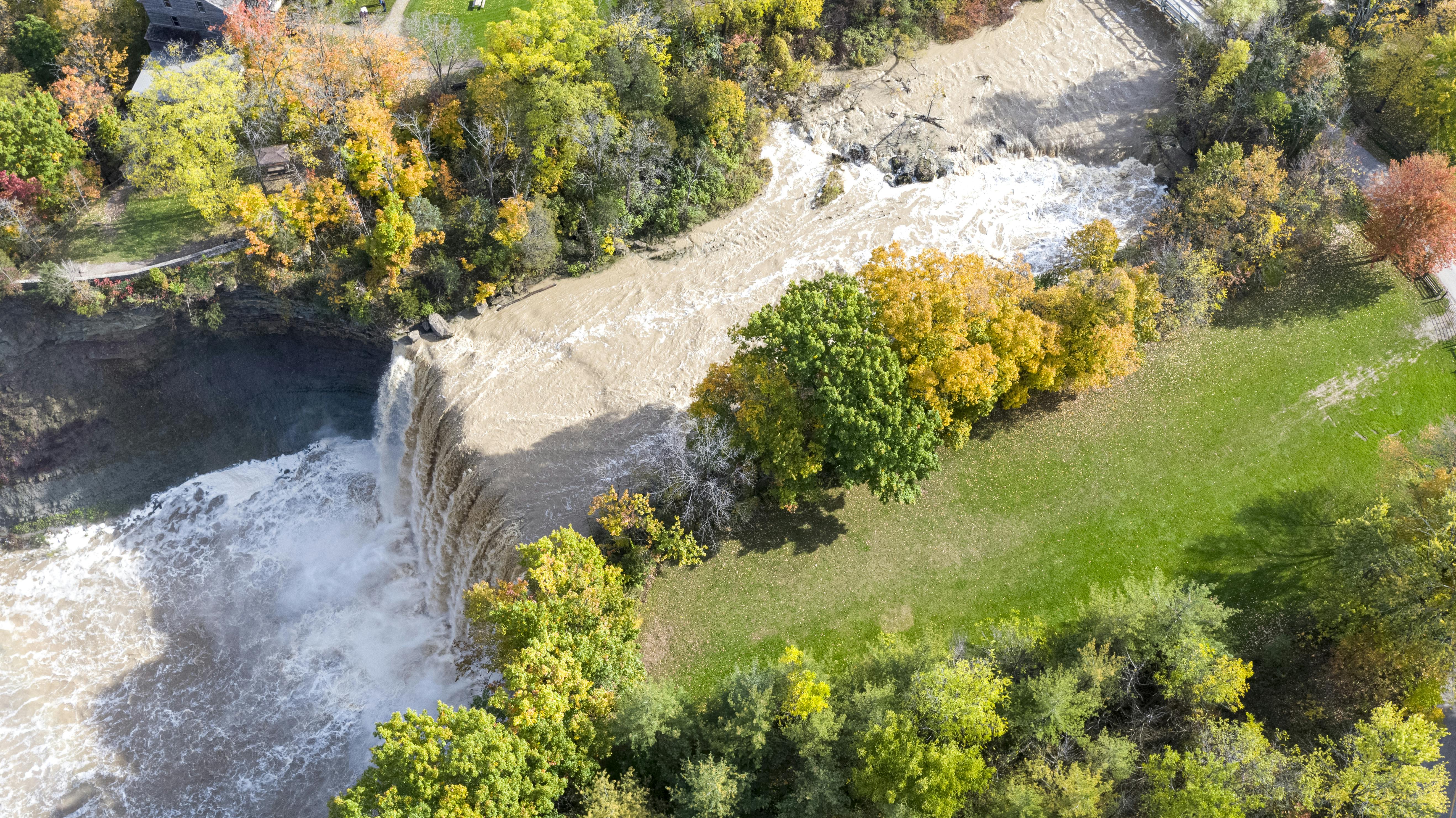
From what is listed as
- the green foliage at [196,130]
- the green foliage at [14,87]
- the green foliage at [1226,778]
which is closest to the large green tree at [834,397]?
the green foliage at [1226,778]

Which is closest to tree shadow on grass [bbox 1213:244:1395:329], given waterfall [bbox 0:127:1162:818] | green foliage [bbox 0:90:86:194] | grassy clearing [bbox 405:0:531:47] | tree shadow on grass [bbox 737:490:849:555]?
waterfall [bbox 0:127:1162:818]

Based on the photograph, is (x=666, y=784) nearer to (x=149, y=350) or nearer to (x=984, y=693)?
(x=984, y=693)

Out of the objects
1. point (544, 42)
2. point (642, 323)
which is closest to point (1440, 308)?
point (642, 323)

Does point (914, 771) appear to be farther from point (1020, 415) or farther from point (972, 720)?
point (1020, 415)

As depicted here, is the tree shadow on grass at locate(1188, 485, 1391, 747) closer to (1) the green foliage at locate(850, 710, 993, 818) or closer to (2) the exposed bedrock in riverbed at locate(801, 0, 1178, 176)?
(1) the green foliage at locate(850, 710, 993, 818)

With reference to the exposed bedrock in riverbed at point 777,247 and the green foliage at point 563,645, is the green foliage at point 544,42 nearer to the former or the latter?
the exposed bedrock in riverbed at point 777,247

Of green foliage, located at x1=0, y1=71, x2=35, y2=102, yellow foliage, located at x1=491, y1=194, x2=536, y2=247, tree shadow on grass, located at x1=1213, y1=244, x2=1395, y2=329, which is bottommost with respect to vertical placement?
tree shadow on grass, located at x1=1213, y1=244, x2=1395, y2=329
